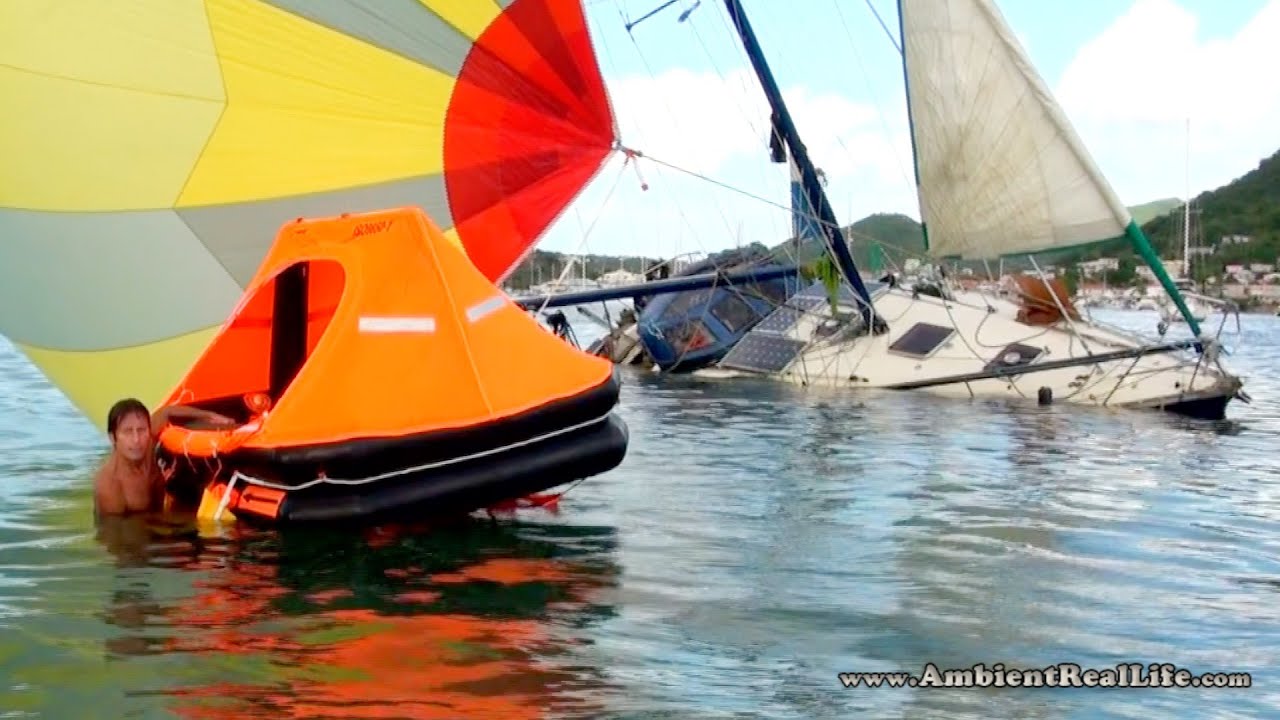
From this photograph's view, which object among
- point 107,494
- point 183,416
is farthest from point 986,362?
point 107,494

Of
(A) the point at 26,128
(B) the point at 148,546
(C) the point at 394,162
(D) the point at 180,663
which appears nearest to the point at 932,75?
(C) the point at 394,162

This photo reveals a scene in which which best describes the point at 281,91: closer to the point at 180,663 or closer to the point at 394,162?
the point at 394,162

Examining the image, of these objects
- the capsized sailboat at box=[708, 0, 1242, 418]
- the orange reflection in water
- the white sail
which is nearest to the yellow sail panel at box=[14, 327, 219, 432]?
the orange reflection in water

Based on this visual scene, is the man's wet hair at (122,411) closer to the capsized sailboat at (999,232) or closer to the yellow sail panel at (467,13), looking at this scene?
the yellow sail panel at (467,13)

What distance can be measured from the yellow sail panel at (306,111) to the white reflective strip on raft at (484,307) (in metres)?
3.17

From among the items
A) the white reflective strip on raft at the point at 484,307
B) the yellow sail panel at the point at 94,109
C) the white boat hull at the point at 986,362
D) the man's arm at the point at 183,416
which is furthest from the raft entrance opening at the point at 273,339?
the white boat hull at the point at 986,362

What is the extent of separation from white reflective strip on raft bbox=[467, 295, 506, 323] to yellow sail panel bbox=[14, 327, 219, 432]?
3.27 metres

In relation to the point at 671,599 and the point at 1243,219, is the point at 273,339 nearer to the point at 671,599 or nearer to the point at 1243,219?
the point at 671,599

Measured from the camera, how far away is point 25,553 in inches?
313

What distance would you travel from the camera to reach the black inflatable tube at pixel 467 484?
25.7 ft

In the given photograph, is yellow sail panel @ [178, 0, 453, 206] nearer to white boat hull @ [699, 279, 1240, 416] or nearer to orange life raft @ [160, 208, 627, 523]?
orange life raft @ [160, 208, 627, 523]

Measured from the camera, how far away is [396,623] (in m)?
6.52

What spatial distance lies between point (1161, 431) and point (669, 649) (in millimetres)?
11485

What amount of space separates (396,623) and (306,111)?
20.4 ft
